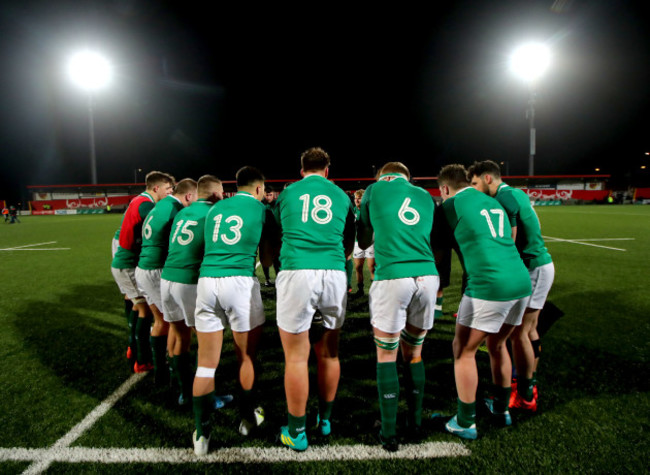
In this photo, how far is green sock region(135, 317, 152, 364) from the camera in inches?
138

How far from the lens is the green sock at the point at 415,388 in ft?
7.97

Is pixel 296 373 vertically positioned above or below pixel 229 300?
below

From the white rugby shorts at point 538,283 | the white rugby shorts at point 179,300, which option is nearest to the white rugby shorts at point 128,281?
the white rugby shorts at point 179,300

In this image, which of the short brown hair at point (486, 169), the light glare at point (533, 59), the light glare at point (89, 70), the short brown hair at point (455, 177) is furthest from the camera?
the light glare at point (89, 70)

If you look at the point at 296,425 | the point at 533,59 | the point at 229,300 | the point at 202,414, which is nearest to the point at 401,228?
the point at 229,300

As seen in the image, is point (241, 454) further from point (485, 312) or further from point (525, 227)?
point (525, 227)

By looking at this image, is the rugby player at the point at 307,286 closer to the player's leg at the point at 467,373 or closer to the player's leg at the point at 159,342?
the player's leg at the point at 467,373

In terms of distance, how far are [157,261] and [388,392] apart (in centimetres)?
241

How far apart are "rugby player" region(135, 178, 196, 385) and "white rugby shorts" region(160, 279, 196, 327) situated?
49 centimetres

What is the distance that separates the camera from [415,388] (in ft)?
7.97

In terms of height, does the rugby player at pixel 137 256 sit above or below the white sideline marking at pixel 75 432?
above

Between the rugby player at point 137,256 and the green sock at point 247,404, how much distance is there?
161 cm

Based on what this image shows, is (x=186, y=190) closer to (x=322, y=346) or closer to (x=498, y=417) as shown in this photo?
(x=322, y=346)

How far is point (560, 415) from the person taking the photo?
2664 millimetres
